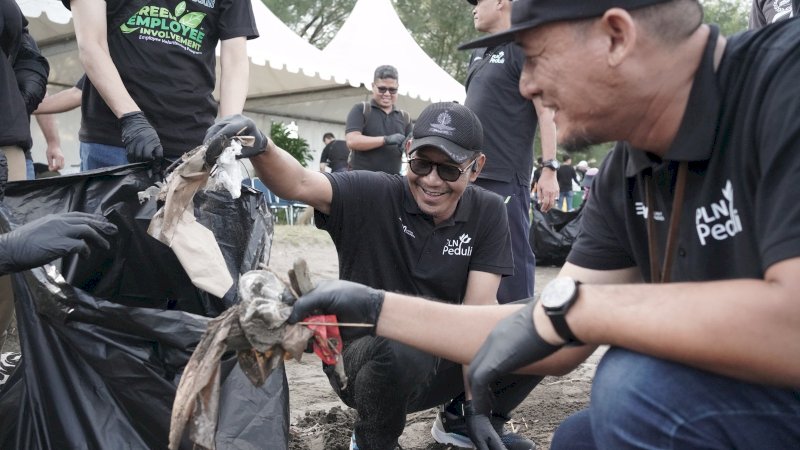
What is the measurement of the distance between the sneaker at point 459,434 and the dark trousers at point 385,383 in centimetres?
23

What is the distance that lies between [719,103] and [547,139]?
229 centimetres

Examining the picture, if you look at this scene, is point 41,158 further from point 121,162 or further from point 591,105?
point 591,105

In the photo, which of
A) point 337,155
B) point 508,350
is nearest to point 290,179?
point 508,350

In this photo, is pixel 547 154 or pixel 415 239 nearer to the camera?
pixel 415 239

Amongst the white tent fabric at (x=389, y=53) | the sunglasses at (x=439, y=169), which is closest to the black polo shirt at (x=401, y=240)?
the sunglasses at (x=439, y=169)

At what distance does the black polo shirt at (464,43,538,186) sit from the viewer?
343cm

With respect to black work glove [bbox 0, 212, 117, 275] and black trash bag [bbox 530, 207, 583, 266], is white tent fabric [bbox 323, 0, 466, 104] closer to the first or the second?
black trash bag [bbox 530, 207, 583, 266]

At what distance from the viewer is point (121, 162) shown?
274 centimetres

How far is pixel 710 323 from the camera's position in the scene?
3.98 feet

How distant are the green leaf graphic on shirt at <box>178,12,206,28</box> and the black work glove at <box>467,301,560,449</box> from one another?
1.84 metres

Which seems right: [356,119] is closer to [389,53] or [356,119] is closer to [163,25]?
[163,25]

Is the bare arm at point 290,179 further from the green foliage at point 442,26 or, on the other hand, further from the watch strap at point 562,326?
the green foliage at point 442,26

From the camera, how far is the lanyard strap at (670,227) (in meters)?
1.44

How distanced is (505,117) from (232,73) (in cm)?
123
